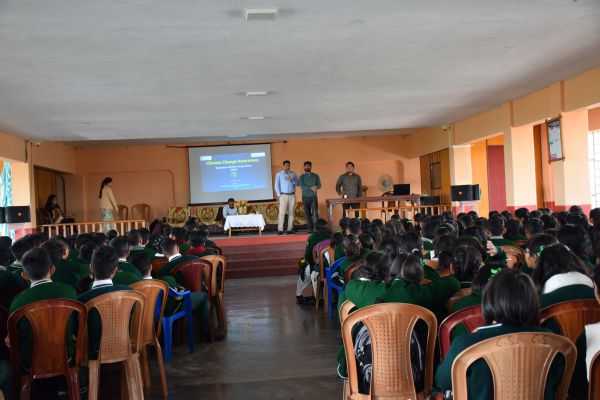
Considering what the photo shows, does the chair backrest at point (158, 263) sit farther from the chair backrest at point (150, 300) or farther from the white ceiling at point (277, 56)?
the white ceiling at point (277, 56)

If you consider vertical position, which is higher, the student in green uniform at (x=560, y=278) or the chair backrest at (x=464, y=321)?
the student in green uniform at (x=560, y=278)

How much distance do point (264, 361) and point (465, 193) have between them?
711 centimetres

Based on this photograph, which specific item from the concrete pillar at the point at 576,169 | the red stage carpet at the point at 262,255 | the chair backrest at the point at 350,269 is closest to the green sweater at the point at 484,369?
the chair backrest at the point at 350,269

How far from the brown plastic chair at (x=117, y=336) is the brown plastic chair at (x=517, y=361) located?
214 centimetres

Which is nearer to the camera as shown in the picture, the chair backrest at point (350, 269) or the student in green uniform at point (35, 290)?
the student in green uniform at point (35, 290)

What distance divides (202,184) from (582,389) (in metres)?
14.7

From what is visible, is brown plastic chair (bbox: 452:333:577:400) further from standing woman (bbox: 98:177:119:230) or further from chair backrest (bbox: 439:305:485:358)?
standing woman (bbox: 98:177:119:230)

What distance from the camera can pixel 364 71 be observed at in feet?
22.6

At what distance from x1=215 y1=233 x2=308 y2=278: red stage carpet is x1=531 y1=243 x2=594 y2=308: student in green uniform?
7759 millimetres

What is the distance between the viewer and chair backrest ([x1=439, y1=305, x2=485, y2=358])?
2.70 meters

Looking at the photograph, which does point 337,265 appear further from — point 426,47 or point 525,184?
point 525,184

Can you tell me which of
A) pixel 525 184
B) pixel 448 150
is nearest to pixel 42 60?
pixel 525 184

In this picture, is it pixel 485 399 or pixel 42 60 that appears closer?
pixel 485 399

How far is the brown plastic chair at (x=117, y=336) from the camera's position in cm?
356
